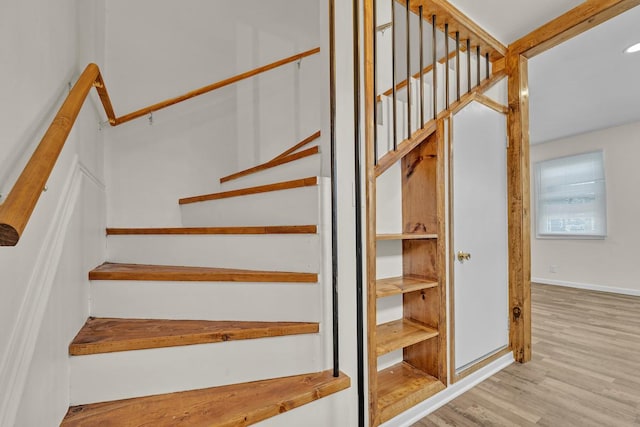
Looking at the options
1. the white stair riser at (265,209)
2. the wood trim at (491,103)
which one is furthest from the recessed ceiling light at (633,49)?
the white stair riser at (265,209)

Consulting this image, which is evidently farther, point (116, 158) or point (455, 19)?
point (116, 158)

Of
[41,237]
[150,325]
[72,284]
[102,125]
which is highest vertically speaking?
[102,125]

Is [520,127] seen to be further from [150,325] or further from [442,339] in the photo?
[150,325]

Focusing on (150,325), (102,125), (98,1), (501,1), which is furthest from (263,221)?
(501,1)

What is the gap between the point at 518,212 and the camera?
2.27 m

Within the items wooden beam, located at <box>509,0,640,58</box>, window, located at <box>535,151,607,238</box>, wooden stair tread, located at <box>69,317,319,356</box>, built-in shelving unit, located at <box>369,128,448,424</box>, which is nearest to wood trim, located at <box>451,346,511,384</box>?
built-in shelving unit, located at <box>369,128,448,424</box>

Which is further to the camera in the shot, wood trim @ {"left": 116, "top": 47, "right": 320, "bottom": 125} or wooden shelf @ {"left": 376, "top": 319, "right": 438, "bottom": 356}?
wood trim @ {"left": 116, "top": 47, "right": 320, "bottom": 125}

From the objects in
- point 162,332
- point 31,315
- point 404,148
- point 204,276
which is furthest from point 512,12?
point 31,315

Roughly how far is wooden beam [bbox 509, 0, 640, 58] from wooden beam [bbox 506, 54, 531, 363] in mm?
97

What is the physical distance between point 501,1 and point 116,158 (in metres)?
2.69

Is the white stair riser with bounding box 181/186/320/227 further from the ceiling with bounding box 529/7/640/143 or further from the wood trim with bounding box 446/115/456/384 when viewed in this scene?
the ceiling with bounding box 529/7/640/143

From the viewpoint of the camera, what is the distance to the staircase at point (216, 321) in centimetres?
104

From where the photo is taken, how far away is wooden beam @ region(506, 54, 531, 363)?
226cm

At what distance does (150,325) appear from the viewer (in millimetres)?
1221
